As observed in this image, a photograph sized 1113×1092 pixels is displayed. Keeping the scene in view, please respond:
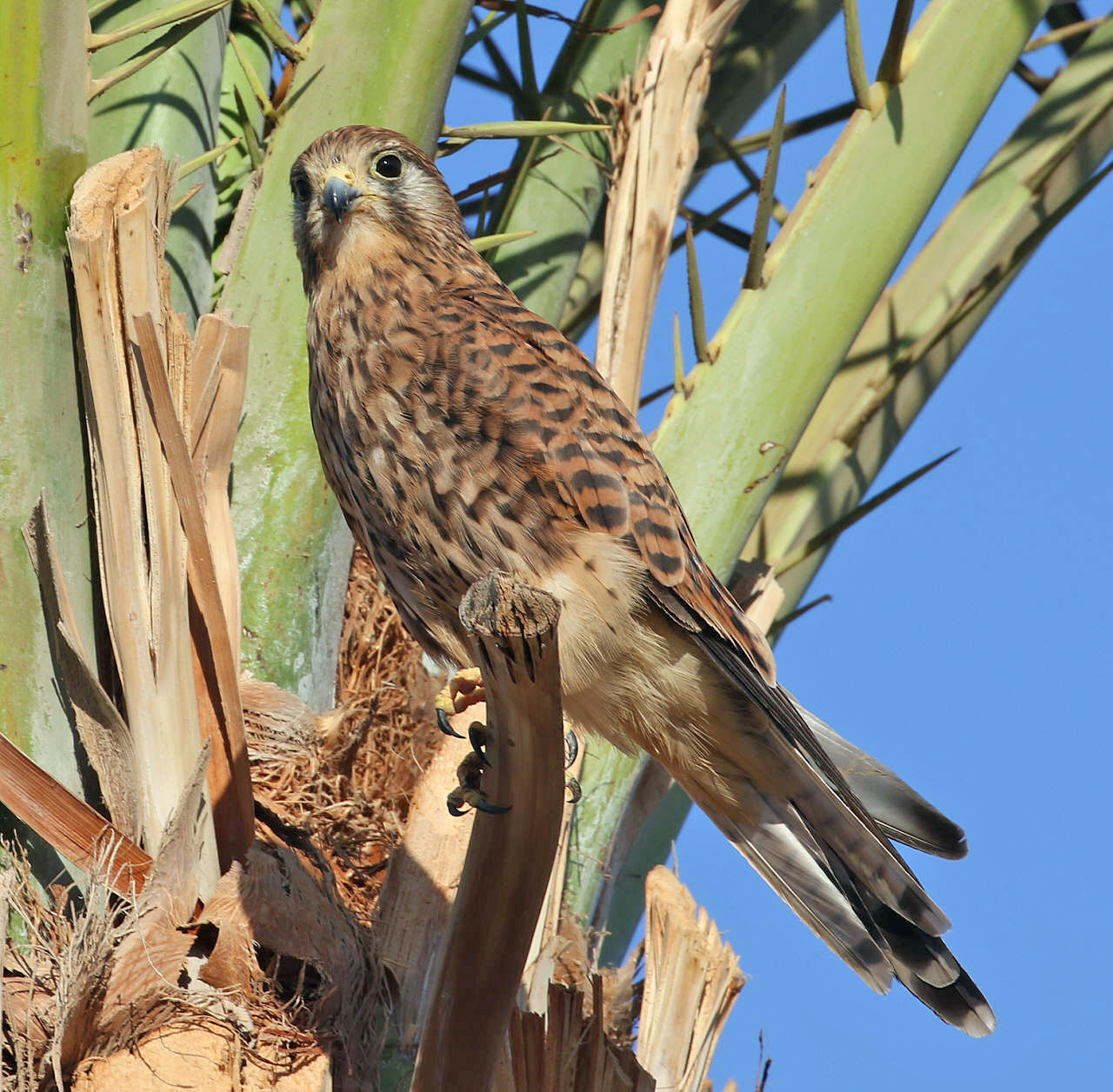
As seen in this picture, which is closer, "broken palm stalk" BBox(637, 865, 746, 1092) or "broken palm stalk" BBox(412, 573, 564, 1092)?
"broken palm stalk" BBox(412, 573, 564, 1092)

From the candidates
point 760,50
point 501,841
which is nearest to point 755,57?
point 760,50

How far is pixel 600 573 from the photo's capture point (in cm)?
235

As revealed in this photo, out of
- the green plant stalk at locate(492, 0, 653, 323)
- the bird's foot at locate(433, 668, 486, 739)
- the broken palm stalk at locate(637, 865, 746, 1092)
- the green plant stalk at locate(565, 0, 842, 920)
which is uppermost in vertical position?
the green plant stalk at locate(565, 0, 842, 920)

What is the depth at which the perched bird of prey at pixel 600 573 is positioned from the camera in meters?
2.30

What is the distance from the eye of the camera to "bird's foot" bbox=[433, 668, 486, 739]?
2311 millimetres

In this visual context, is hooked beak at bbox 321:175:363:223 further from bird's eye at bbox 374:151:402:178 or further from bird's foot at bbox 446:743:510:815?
bird's foot at bbox 446:743:510:815

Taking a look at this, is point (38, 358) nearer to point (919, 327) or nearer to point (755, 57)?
point (919, 327)

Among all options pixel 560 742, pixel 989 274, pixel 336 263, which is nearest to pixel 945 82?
pixel 989 274

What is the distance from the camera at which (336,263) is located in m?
2.76

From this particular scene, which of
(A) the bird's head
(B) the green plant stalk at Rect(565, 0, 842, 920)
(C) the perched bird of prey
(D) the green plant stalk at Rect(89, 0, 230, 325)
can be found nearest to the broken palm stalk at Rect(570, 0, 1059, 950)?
(C) the perched bird of prey

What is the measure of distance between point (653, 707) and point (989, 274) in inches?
62.9

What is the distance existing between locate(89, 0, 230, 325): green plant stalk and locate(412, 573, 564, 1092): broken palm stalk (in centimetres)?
141

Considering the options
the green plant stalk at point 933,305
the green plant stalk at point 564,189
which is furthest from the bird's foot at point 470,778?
the green plant stalk at point 564,189

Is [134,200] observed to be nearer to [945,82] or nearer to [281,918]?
[281,918]
